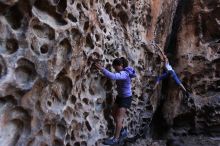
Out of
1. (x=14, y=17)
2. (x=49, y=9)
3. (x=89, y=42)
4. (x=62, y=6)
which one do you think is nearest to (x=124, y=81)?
(x=89, y=42)

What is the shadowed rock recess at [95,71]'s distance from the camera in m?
3.78

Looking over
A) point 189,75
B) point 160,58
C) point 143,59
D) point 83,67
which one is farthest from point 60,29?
point 189,75

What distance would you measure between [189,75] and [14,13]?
375cm

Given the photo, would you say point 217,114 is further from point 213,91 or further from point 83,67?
point 83,67

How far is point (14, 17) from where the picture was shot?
379 centimetres

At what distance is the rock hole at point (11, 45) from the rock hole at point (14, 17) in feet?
0.46

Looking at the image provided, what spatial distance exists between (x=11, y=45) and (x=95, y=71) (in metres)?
1.45

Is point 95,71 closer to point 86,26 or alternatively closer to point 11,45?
point 86,26

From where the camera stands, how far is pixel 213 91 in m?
6.83

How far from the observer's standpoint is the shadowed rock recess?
3.78 metres

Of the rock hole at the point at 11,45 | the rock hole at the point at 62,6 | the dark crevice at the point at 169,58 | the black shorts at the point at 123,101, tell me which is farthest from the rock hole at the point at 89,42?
the dark crevice at the point at 169,58

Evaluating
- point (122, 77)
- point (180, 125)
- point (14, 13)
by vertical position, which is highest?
point (14, 13)

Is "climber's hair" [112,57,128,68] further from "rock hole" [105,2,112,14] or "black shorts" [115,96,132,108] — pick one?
"rock hole" [105,2,112,14]

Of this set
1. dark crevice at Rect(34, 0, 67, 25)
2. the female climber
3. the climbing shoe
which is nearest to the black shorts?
the female climber
